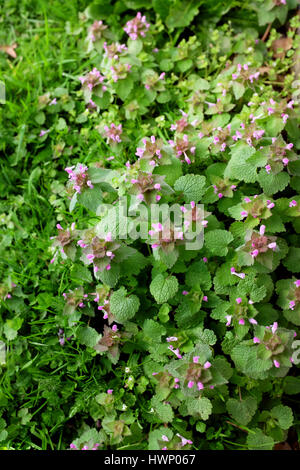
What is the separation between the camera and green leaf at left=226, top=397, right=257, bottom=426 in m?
1.94

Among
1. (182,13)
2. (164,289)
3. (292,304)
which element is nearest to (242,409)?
(292,304)

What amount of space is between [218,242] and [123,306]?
0.49m

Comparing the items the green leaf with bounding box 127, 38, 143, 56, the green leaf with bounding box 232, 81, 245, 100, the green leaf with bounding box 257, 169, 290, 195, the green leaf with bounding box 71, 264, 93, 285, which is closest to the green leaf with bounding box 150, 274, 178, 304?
the green leaf with bounding box 71, 264, 93, 285

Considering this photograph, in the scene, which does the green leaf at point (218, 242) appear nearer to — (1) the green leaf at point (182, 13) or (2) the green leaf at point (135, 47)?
(2) the green leaf at point (135, 47)

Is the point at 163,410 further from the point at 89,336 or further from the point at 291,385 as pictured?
the point at 291,385

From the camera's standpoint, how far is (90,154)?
8.68 feet

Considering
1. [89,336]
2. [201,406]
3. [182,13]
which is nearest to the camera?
[201,406]

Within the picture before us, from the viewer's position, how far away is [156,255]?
1878mm

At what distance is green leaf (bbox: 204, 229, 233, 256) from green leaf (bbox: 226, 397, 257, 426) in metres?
0.63

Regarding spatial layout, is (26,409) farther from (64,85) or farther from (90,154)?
(64,85)

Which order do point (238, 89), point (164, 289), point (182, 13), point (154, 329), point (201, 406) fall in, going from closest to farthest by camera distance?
point (201, 406)
point (164, 289)
point (154, 329)
point (238, 89)
point (182, 13)

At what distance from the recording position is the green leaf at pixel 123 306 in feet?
6.43

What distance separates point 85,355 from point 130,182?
0.85 meters

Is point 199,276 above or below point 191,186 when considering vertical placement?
below
